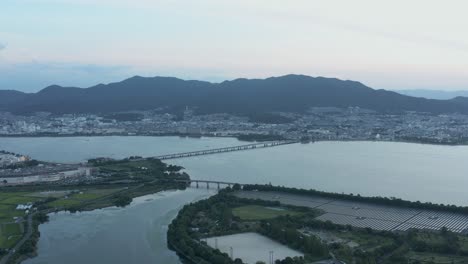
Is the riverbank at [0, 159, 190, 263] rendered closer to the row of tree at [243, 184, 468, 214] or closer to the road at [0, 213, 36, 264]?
the road at [0, 213, 36, 264]

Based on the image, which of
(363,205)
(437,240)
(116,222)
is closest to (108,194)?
(116,222)

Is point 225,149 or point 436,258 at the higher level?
point 225,149

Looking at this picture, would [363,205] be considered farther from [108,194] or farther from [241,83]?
[241,83]

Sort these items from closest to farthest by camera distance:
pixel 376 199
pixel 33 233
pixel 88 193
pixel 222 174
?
pixel 33 233, pixel 376 199, pixel 88 193, pixel 222 174

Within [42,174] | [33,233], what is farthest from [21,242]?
[42,174]

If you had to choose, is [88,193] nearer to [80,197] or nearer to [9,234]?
[80,197]

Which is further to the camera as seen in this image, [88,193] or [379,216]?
[88,193]

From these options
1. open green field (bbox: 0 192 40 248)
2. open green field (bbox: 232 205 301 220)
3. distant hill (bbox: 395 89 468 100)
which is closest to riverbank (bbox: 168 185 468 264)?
open green field (bbox: 232 205 301 220)
